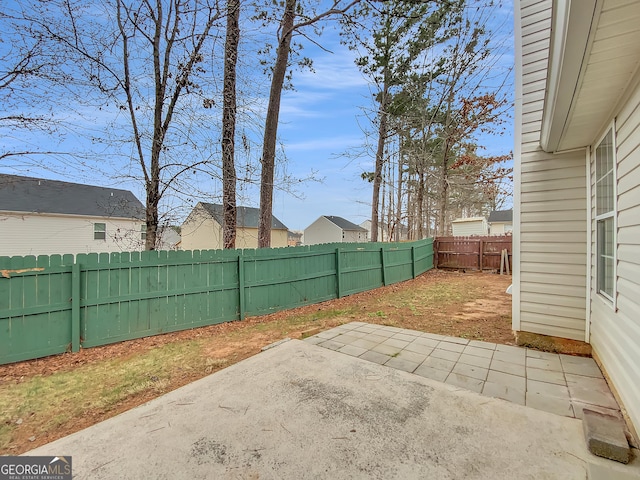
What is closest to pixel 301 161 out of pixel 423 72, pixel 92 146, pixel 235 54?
pixel 235 54

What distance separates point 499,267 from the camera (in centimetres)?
1087

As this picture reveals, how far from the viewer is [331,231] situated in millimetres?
33750

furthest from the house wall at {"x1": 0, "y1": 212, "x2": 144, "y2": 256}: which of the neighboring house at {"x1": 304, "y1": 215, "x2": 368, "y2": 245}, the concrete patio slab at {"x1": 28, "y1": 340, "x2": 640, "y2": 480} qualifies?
the neighboring house at {"x1": 304, "y1": 215, "x2": 368, "y2": 245}

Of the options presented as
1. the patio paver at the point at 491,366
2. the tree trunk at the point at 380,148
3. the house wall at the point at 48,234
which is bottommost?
the patio paver at the point at 491,366

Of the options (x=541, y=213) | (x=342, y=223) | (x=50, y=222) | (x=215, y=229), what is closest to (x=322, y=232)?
(x=342, y=223)

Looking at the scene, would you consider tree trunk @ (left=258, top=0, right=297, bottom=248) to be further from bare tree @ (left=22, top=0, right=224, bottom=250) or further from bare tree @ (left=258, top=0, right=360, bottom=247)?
bare tree @ (left=22, top=0, right=224, bottom=250)

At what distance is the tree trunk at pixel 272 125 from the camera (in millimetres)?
6387

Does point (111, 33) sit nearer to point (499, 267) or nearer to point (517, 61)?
point (517, 61)

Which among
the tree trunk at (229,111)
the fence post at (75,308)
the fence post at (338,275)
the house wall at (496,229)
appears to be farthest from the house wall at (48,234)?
the house wall at (496,229)

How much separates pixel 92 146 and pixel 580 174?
23.2 feet

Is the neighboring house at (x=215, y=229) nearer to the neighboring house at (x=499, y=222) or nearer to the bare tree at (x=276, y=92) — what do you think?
the bare tree at (x=276, y=92)

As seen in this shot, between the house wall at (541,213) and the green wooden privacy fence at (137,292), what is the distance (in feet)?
12.6

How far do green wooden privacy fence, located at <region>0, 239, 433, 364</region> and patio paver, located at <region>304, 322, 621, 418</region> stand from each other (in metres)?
1.84

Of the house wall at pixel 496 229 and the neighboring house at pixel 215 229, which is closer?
the neighboring house at pixel 215 229
